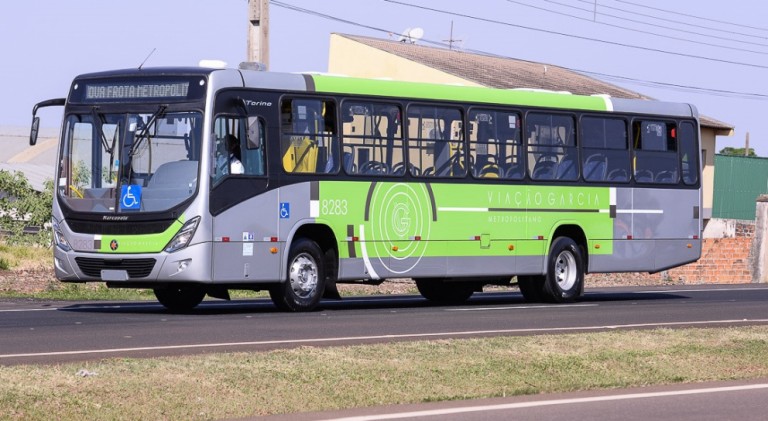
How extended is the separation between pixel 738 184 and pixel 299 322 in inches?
1956

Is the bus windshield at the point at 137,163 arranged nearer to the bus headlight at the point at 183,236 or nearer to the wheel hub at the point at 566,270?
the bus headlight at the point at 183,236

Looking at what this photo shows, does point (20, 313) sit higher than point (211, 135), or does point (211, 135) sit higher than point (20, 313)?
point (211, 135)

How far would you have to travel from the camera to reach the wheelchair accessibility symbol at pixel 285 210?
790 inches

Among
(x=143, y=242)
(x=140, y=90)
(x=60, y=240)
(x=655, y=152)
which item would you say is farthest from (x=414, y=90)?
(x=60, y=240)

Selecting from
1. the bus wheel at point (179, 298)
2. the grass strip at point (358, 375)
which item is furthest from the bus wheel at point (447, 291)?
the grass strip at point (358, 375)

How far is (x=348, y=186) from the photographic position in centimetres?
2100

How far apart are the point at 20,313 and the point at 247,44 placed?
9521 millimetres

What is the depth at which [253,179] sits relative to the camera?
19.8 metres

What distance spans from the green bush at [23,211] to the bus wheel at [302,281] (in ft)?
63.0

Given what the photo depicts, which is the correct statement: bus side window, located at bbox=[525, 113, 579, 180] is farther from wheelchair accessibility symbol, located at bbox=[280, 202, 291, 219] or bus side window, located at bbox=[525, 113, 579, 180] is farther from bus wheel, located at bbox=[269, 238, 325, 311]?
wheelchair accessibility symbol, located at bbox=[280, 202, 291, 219]

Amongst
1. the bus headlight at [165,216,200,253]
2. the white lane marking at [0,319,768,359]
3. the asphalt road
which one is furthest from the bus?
the white lane marking at [0,319,768,359]

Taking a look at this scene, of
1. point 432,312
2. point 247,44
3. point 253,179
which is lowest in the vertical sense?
Result: point 432,312

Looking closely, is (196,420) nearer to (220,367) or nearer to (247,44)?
(220,367)

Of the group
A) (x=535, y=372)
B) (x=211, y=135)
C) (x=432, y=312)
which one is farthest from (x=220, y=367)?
(x=432, y=312)
